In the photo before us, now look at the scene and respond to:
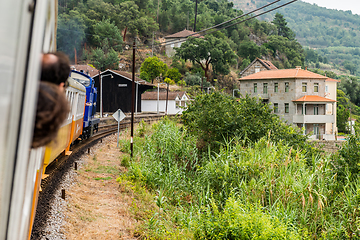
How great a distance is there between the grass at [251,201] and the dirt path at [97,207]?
43 centimetres

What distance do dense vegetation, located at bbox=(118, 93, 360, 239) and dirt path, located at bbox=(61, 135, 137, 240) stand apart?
46 centimetres

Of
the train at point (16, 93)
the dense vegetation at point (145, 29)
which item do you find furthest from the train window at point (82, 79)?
the dense vegetation at point (145, 29)

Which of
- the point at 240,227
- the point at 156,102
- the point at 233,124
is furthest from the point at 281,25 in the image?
the point at 240,227

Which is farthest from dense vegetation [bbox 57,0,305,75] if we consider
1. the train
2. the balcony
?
the train

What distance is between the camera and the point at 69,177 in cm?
920

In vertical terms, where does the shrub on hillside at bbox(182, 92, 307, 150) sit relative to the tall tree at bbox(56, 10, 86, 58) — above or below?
below

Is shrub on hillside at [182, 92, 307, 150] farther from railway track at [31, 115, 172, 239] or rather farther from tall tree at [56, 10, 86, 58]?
tall tree at [56, 10, 86, 58]

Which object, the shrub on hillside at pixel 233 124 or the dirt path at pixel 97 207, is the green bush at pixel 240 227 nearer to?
the dirt path at pixel 97 207

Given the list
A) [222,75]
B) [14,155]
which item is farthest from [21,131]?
[222,75]

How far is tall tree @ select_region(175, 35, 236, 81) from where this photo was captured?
6388 cm

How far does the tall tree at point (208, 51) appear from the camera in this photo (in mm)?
63875

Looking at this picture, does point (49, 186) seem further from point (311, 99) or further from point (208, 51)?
point (208, 51)

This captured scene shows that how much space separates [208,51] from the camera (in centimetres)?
6506

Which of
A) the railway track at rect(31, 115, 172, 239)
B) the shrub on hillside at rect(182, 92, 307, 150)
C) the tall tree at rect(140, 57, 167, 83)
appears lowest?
the railway track at rect(31, 115, 172, 239)
